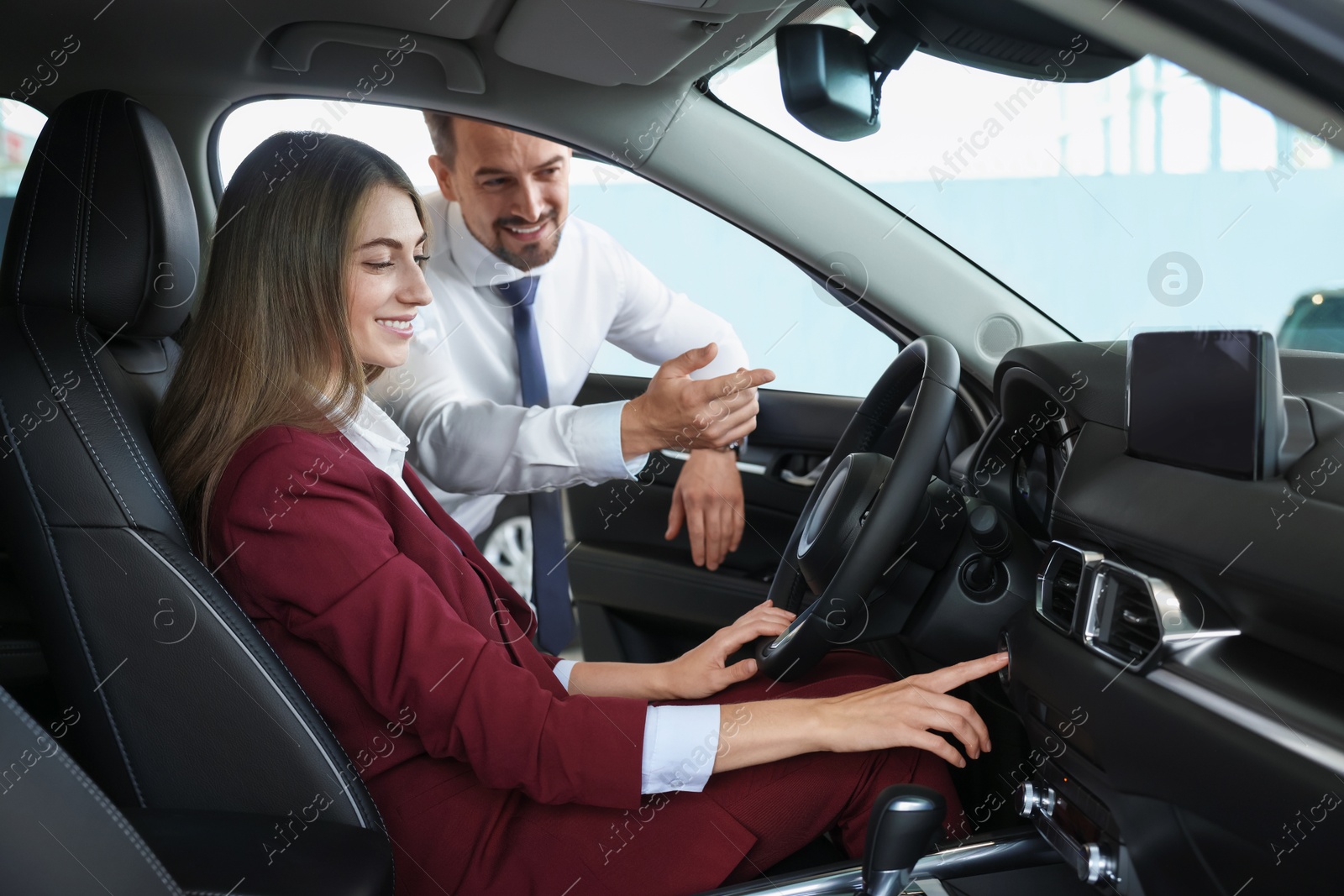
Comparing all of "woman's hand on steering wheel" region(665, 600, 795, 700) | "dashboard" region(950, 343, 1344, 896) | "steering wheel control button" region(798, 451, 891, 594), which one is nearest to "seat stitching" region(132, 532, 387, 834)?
"woman's hand on steering wheel" region(665, 600, 795, 700)

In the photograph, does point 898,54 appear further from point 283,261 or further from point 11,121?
point 11,121

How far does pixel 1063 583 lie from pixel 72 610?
90 centimetres

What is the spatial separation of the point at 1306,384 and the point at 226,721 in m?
1.00

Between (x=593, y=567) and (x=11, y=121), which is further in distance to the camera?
(x=593, y=567)

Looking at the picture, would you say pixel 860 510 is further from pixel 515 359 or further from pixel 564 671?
pixel 515 359

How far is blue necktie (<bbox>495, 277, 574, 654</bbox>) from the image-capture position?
2084 millimetres

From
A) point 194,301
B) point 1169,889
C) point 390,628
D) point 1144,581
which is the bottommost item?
point 1169,889

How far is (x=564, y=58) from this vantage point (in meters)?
1.50

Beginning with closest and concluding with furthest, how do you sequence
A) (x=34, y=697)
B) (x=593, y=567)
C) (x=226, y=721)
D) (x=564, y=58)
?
(x=226, y=721) < (x=34, y=697) < (x=564, y=58) < (x=593, y=567)

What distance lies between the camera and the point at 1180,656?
0.80 meters

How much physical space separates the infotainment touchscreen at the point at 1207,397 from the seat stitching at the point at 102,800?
816 mm

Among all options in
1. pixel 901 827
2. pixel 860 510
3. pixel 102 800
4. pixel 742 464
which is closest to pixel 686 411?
pixel 742 464

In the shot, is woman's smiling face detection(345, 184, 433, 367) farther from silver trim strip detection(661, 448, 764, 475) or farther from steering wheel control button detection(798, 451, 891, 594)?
silver trim strip detection(661, 448, 764, 475)

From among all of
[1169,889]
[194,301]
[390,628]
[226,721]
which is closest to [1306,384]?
[1169,889]
